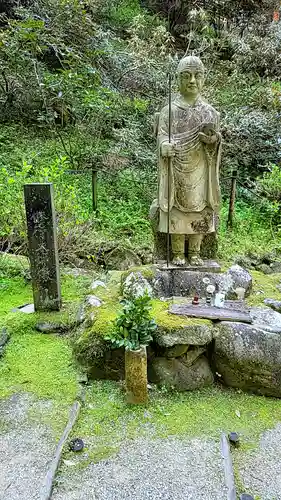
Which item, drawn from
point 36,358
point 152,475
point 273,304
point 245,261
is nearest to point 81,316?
point 36,358

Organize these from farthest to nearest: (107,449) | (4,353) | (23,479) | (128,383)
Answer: (4,353) < (128,383) < (107,449) < (23,479)

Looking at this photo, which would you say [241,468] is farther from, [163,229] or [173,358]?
[163,229]

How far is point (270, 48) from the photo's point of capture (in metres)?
8.87

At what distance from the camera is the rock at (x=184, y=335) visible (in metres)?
3.02

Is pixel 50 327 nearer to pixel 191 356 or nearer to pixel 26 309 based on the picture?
pixel 26 309

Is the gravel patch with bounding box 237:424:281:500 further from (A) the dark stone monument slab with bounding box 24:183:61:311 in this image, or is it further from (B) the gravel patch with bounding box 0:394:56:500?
(A) the dark stone monument slab with bounding box 24:183:61:311

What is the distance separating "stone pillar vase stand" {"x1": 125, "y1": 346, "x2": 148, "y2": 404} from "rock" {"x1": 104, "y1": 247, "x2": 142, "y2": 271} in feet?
11.6

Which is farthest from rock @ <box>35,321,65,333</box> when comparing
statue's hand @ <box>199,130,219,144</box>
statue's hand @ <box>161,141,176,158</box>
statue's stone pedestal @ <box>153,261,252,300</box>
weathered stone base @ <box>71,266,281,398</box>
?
statue's hand @ <box>199,130,219,144</box>

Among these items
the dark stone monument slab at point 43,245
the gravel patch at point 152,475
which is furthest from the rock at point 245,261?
the gravel patch at point 152,475

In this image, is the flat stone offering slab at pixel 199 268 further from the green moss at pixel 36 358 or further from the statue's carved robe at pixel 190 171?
the green moss at pixel 36 358

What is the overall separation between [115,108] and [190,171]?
4.94 m

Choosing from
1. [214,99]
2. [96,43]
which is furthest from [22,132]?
[214,99]

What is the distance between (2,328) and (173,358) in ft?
5.90

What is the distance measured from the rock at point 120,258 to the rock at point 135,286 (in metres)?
2.59
